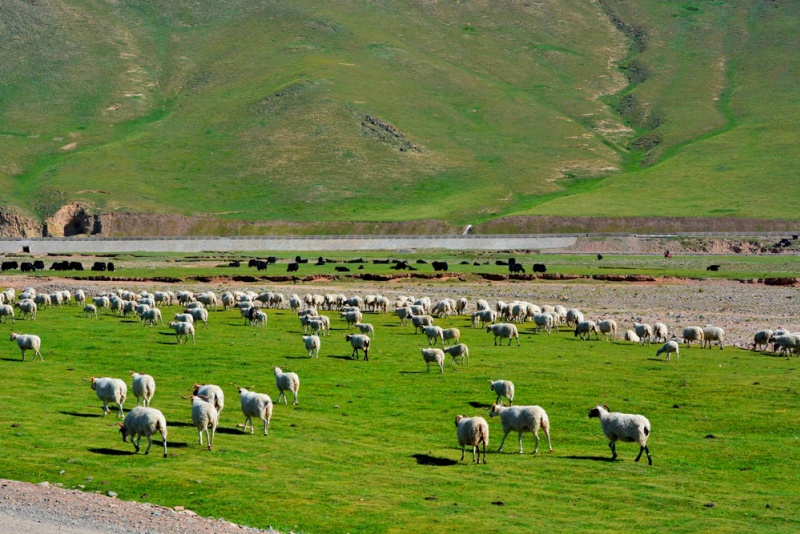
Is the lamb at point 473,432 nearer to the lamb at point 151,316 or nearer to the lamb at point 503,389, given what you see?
the lamb at point 503,389

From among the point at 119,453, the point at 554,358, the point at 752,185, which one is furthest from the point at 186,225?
the point at 119,453

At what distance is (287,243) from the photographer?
435 feet

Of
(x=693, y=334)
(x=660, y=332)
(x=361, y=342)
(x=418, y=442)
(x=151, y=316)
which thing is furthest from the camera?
(x=151, y=316)

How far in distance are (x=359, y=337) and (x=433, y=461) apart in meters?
13.6

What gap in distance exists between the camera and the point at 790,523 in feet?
57.1

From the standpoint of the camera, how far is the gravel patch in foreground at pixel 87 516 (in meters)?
16.0

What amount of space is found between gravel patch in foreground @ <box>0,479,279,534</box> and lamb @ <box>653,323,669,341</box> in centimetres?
2727

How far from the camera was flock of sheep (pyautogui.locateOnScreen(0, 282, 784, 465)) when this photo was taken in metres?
21.2

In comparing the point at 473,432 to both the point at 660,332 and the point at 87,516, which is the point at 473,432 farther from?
the point at 660,332

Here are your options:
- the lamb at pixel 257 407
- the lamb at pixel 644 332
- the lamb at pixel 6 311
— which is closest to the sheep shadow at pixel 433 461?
the lamb at pixel 257 407

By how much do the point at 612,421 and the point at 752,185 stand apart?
503 feet

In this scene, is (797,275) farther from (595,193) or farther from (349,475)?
(595,193)

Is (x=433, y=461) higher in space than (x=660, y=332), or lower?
lower

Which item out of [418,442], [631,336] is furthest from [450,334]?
[418,442]
